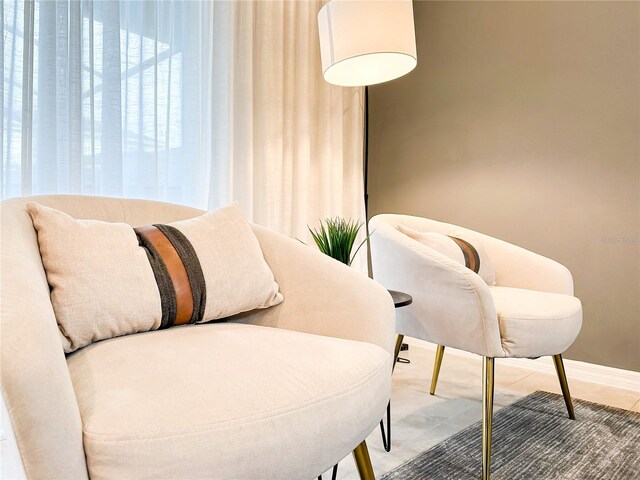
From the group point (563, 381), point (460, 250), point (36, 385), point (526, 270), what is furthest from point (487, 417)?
point (36, 385)

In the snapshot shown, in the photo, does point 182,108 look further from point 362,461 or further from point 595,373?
point 595,373

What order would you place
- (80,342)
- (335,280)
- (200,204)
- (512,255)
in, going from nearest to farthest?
(80,342) → (335,280) → (512,255) → (200,204)

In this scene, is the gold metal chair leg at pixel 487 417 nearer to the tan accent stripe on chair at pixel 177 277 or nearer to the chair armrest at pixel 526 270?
the chair armrest at pixel 526 270

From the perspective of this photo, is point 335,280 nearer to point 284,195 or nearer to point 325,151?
point 284,195

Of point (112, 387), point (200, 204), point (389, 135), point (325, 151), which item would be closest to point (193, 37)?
point (200, 204)

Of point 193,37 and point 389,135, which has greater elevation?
point 193,37

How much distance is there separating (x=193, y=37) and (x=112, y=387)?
1828 millimetres

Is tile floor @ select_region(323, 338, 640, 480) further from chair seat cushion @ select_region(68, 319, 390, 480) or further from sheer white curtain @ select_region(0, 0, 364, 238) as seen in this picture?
sheer white curtain @ select_region(0, 0, 364, 238)

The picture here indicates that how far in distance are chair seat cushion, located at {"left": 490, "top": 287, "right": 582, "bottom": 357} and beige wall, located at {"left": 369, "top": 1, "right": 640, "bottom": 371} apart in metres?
0.90

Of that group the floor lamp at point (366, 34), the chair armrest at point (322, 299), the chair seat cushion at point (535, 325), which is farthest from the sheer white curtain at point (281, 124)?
the chair seat cushion at point (535, 325)

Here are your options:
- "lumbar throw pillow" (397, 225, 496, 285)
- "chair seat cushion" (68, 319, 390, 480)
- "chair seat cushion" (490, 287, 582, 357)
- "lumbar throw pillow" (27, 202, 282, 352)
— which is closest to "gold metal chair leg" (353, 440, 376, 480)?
"chair seat cushion" (68, 319, 390, 480)

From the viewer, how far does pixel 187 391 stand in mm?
735

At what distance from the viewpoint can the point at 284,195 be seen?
8.46 ft

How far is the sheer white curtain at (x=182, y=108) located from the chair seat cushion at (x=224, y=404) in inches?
43.2
